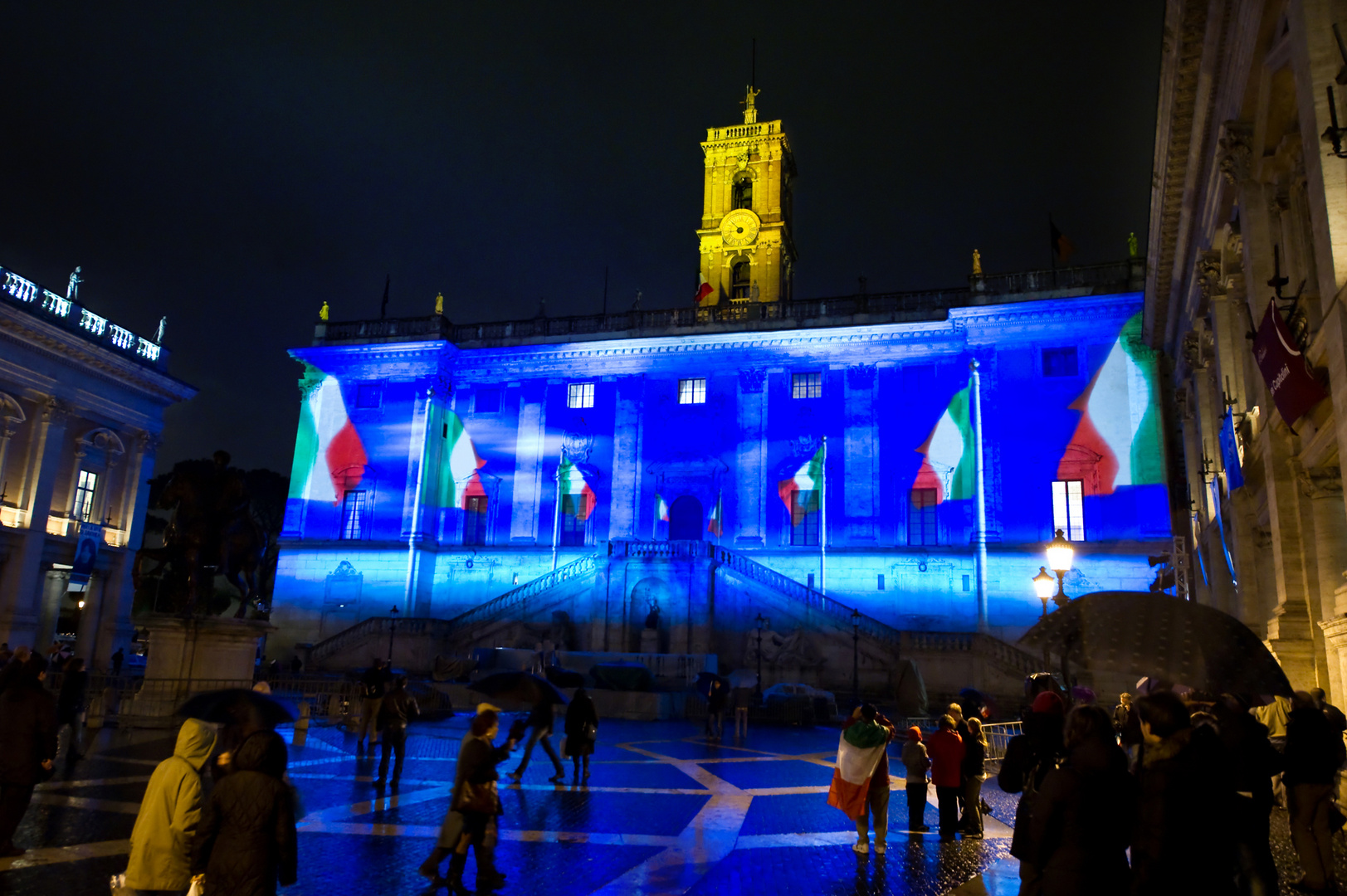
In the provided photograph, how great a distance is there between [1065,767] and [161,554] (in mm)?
15502

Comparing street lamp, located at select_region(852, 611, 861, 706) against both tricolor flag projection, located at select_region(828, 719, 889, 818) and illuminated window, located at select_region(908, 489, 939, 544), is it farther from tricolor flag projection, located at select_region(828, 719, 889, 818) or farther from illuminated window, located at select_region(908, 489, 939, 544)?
tricolor flag projection, located at select_region(828, 719, 889, 818)

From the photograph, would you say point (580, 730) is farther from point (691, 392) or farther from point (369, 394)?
point (369, 394)

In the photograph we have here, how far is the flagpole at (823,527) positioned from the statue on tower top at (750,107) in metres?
23.1

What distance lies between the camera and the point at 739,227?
5022 centimetres

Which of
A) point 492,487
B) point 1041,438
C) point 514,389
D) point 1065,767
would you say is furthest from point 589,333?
point 1065,767

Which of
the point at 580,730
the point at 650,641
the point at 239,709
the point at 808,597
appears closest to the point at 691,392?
the point at 808,597

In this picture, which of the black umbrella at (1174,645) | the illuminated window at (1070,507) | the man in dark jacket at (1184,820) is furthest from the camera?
the illuminated window at (1070,507)

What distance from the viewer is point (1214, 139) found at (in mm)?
17953

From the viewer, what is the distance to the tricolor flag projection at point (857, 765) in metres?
9.27

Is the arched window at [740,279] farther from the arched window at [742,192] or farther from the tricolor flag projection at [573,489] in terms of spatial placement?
the tricolor flag projection at [573,489]

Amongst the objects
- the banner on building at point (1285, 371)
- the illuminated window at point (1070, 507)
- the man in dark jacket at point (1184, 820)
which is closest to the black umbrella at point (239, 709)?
the man in dark jacket at point (1184, 820)

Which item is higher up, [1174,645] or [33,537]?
[33,537]

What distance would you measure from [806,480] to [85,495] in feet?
93.7

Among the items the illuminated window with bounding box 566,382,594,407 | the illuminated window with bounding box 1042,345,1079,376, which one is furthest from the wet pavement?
the illuminated window with bounding box 566,382,594,407
